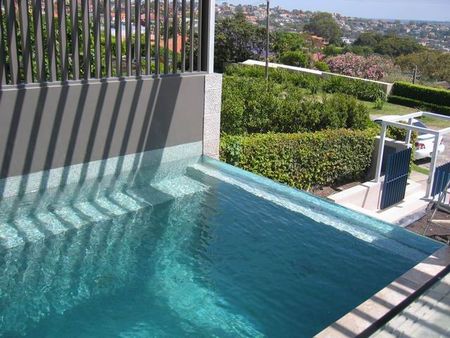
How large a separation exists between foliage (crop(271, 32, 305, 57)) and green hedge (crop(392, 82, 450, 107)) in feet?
30.8

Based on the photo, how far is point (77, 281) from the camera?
4465 millimetres

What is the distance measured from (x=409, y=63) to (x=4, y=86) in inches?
1356

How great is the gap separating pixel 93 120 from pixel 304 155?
172 inches

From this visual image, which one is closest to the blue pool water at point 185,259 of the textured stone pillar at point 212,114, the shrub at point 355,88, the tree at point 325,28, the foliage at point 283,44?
the textured stone pillar at point 212,114

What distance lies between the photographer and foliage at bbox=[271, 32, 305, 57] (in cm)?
3177

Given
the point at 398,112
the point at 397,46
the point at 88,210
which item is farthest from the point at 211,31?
the point at 397,46

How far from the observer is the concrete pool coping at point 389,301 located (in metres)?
3.56

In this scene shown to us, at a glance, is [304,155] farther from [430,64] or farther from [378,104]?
[430,64]

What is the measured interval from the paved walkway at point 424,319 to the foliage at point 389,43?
168 feet

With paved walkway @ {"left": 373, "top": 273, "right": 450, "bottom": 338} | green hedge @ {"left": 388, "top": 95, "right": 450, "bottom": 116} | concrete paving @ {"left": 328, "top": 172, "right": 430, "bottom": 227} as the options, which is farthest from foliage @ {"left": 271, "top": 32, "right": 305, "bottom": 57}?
paved walkway @ {"left": 373, "top": 273, "right": 450, "bottom": 338}

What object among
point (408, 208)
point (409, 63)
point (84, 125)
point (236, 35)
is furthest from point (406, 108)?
point (84, 125)

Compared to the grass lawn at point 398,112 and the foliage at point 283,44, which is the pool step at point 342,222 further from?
the foliage at point 283,44

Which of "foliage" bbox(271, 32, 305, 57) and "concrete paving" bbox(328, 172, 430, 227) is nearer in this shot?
"concrete paving" bbox(328, 172, 430, 227)

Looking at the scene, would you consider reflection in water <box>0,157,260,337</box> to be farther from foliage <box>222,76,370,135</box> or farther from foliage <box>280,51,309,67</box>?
foliage <box>280,51,309,67</box>
